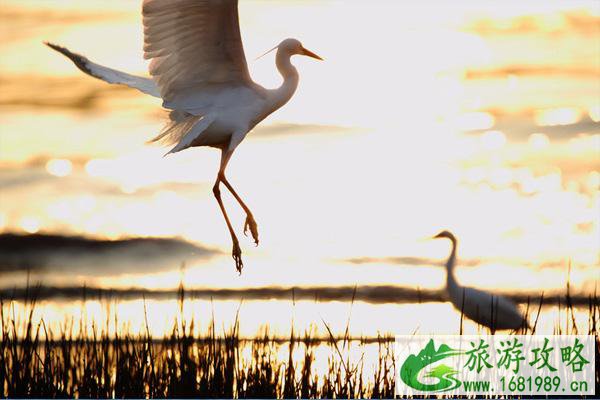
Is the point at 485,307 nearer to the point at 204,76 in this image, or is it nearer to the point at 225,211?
the point at 225,211

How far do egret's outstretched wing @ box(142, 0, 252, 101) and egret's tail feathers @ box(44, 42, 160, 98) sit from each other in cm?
63

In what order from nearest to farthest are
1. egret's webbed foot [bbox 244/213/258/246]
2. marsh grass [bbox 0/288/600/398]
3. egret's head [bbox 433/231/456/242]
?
1. marsh grass [bbox 0/288/600/398]
2. egret's webbed foot [bbox 244/213/258/246]
3. egret's head [bbox 433/231/456/242]

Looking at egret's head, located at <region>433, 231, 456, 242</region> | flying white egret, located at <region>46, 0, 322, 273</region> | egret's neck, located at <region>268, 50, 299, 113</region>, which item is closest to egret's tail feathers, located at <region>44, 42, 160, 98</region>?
flying white egret, located at <region>46, 0, 322, 273</region>

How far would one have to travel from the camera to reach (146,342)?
463 inches

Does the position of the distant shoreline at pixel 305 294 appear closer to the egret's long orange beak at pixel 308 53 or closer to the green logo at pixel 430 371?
the egret's long orange beak at pixel 308 53

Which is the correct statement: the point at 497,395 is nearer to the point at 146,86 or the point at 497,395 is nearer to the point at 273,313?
the point at 146,86

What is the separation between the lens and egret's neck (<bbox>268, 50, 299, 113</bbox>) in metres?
13.1

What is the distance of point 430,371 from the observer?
11391mm

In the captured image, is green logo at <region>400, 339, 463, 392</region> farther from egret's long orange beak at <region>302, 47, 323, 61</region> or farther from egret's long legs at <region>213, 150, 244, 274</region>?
egret's long orange beak at <region>302, 47, 323, 61</region>

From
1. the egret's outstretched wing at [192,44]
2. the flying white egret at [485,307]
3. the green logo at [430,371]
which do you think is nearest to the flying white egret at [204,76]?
the egret's outstretched wing at [192,44]

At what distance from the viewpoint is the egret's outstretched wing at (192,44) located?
11.6 m

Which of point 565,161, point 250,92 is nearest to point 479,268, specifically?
point 565,161

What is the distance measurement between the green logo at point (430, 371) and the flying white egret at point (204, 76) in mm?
1602

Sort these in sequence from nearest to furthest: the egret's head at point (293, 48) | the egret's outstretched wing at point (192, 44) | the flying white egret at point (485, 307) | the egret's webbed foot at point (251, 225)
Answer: the egret's outstretched wing at point (192, 44), the egret's webbed foot at point (251, 225), the egret's head at point (293, 48), the flying white egret at point (485, 307)
